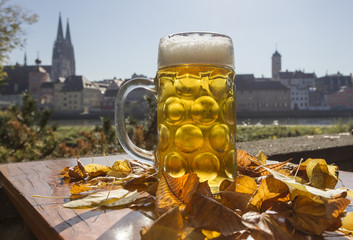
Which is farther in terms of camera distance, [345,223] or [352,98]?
[352,98]

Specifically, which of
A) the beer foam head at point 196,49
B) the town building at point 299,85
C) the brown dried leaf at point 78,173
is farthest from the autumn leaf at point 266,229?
the town building at point 299,85

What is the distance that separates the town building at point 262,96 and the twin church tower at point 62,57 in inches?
1591

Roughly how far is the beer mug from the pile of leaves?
3.7 inches

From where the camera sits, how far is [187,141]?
58 cm

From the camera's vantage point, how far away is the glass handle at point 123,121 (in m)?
0.72

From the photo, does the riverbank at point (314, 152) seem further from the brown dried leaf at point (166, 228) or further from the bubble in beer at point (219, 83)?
the brown dried leaf at point (166, 228)

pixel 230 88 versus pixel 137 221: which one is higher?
pixel 230 88

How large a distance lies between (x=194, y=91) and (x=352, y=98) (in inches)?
2162

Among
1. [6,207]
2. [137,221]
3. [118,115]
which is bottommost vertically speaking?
[6,207]

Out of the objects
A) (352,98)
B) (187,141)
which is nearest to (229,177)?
(187,141)

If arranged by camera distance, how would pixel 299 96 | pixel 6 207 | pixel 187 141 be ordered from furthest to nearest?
pixel 299 96, pixel 6 207, pixel 187 141

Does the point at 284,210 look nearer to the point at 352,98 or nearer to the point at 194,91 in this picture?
the point at 194,91

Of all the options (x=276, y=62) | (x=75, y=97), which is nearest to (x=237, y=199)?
(x=75, y=97)

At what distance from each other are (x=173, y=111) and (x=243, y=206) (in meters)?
0.25
